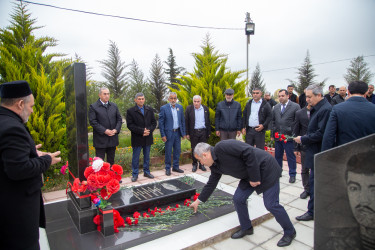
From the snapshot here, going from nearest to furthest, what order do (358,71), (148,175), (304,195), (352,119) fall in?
(352,119)
(304,195)
(148,175)
(358,71)

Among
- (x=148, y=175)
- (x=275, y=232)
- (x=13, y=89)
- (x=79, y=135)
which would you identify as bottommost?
(x=275, y=232)

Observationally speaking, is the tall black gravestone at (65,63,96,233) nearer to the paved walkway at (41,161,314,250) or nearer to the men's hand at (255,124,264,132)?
the paved walkway at (41,161,314,250)

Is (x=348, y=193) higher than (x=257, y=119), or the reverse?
(x=257, y=119)

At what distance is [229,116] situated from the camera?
613 cm

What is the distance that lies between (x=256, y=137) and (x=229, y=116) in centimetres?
84

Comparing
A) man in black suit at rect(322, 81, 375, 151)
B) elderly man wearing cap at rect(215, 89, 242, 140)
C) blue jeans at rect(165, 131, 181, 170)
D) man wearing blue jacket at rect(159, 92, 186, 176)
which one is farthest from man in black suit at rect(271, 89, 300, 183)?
blue jeans at rect(165, 131, 181, 170)

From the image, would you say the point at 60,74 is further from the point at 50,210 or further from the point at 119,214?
the point at 119,214

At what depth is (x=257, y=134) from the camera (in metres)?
5.88

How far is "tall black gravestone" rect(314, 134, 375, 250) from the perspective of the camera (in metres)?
1.73

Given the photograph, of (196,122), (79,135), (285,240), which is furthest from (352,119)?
(196,122)

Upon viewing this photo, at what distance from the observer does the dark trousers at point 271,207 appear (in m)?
2.93

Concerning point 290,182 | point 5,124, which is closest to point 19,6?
point 5,124

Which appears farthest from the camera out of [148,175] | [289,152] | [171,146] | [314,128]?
[171,146]

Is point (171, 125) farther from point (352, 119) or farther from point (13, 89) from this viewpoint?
point (13, 89)
